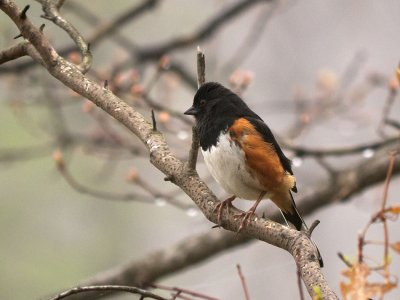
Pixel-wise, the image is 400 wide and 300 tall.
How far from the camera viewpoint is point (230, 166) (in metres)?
2.91

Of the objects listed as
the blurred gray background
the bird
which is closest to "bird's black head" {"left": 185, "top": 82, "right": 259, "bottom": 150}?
the bird

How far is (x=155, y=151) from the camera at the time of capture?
2.38 metres

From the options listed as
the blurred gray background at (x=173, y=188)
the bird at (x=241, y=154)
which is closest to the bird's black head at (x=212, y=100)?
the bird at (x=241, y=154)

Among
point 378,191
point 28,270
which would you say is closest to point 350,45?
point 378,191

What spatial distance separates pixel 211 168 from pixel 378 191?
2673 millimetres

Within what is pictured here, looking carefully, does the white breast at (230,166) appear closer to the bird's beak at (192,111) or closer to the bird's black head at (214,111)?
the bird's black head at (214,111)

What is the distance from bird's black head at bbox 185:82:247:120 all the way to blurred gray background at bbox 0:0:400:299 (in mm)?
3140

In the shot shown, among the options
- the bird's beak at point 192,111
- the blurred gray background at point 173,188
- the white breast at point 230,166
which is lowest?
the white breast at point 230,166

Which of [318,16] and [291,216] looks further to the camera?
[318,16]

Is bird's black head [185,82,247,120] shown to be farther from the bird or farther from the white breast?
the white breast

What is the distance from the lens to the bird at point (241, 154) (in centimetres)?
292

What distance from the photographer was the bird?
9.57 ft

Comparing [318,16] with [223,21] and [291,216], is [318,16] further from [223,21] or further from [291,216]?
[291,216]

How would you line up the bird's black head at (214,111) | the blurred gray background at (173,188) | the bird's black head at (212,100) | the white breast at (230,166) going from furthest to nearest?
1. the blurred gray background at (173,188)
2. the bird's black head at (212,100)
3. the bird's black head at (214,111)
4. the white breast at (230,166)
